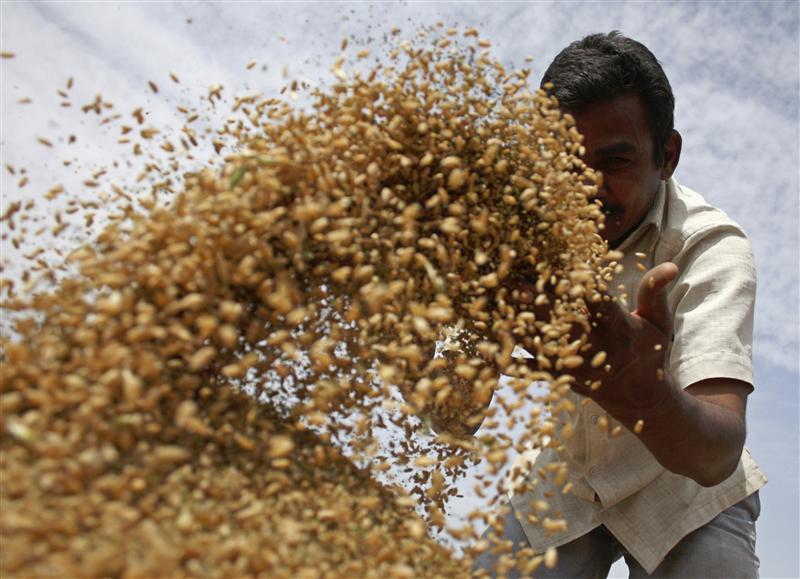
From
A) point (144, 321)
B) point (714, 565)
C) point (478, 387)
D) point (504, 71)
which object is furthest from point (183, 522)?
point (714, 565)

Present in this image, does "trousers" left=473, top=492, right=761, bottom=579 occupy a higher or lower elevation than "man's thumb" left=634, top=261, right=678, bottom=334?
lower

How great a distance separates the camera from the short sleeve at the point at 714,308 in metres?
1.71

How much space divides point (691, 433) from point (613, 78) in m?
1.12

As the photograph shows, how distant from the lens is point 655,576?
6.50 ft

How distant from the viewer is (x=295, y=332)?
951 mm

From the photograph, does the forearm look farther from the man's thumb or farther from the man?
the man's thumb

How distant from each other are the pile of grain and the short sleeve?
23.7 inches

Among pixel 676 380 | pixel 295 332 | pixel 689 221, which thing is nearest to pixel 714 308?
pixel 676 380

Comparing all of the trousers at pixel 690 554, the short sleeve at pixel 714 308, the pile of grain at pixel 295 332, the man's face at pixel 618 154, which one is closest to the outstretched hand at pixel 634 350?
the pile of grain at pixel 295 332

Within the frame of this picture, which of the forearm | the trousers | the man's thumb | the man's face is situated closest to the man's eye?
the man's face

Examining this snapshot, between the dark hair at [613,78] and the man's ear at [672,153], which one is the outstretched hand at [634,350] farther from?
the man's ear at [672,153]

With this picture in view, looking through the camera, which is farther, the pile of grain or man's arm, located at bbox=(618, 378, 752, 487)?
man's arm, located at bbox=(618, 378, 752, 487)

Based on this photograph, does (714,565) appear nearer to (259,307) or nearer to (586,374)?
(586,374)

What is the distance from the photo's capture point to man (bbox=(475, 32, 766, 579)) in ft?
5.12
